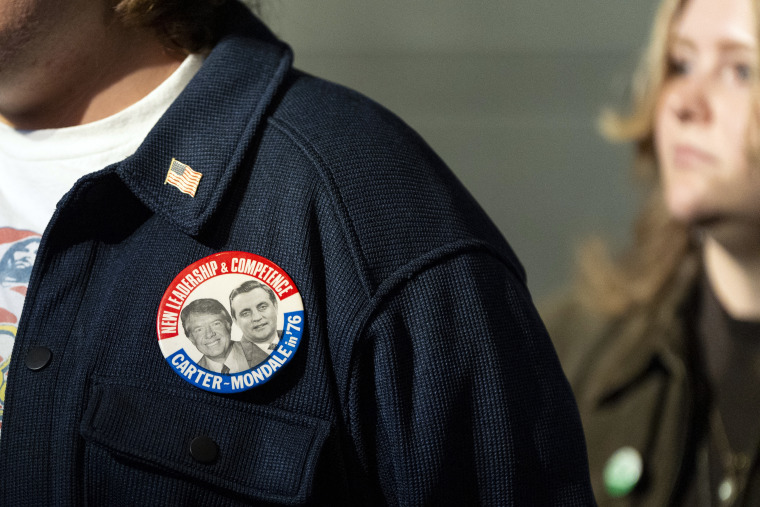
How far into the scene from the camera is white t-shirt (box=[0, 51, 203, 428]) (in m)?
0.78

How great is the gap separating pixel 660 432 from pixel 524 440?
85 cm

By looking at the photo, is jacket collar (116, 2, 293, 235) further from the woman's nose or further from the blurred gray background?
the blurred gray background

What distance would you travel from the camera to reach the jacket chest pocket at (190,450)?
67 cm

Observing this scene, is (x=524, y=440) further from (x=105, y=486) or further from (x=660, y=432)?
(x=660, y=432)

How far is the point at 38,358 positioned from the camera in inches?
27.5

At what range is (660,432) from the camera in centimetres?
147

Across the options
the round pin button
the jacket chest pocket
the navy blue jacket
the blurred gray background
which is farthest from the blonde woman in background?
the jacket chest pocket

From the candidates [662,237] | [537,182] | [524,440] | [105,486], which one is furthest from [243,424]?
[537,182]

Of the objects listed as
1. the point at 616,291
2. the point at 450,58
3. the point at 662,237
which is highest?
the point at 450,58

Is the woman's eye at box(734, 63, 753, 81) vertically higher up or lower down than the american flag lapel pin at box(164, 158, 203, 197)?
higher up

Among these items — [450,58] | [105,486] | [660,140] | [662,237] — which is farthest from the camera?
[450,58]

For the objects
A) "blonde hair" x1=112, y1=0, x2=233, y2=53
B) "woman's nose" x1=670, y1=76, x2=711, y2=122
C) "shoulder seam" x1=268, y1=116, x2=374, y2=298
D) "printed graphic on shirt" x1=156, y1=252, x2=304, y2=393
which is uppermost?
"woman's nose" x1=670, y1=76, x2=711, y2=122

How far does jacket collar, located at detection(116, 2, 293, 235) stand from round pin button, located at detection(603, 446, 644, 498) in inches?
40.0

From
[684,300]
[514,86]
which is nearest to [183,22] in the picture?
[684,300]
